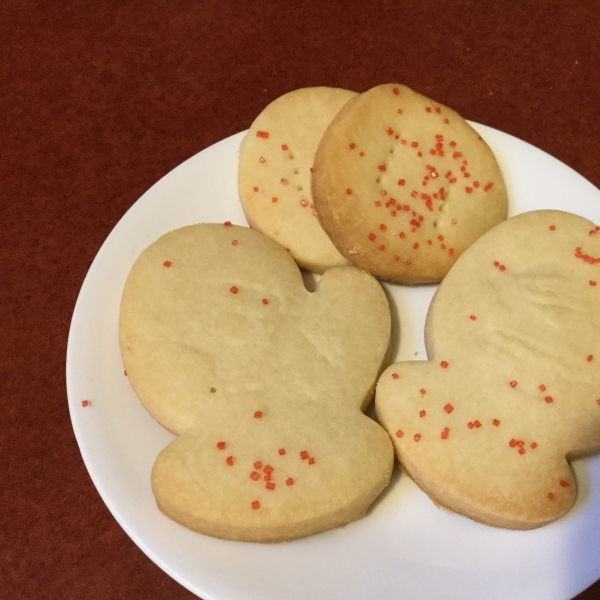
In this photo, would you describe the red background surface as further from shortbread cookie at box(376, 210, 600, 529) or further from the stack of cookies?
shortbread cookie at box(376, 210, 600, 529)

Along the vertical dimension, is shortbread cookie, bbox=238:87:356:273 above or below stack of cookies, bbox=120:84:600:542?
above

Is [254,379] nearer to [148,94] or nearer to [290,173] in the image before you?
[290,173]

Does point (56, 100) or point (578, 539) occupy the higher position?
point (56, 100)

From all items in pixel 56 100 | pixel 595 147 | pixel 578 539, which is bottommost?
pixel 578 539

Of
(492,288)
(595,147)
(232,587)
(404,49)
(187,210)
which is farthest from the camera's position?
(404,49)

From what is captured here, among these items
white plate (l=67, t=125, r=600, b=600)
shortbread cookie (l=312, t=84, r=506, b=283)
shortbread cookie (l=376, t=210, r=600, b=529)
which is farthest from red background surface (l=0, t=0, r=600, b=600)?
shortbread cookie (l=376, t=210, r=600, b=529)

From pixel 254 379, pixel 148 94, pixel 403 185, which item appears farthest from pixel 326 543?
pixel 148 94

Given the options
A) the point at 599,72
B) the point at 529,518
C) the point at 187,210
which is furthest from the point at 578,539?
the point at 599,72

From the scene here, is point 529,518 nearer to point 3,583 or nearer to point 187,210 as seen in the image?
point 187,210
